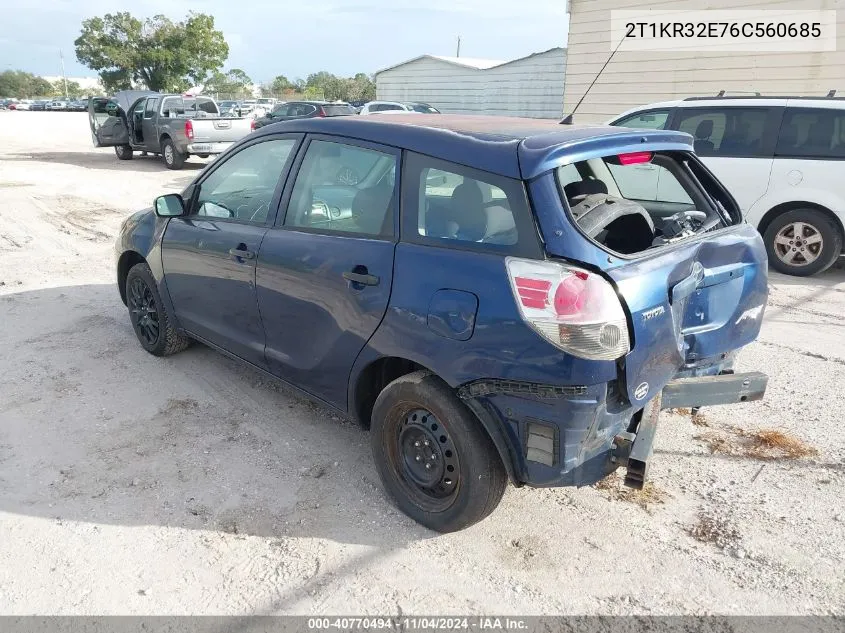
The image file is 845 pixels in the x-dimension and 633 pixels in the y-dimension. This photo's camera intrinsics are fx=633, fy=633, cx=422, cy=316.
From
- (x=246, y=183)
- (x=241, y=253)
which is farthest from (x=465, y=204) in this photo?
(x=246, y=183)

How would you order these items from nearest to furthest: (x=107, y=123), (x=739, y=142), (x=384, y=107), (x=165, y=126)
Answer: (x=739, y=142) → (x=165, y=126) → (x=107, y=123) → (x=384, y=107)

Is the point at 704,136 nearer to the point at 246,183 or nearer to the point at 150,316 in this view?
the point at 246,183

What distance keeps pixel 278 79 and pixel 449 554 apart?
3576 inches

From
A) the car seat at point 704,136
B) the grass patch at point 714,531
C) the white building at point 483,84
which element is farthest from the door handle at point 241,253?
the white building at point 483,84

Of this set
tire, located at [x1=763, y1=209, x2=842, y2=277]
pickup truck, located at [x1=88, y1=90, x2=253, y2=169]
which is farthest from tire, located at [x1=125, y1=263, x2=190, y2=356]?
pickup truck, located at [x1=88, y1=90, x2=253, y2=169]

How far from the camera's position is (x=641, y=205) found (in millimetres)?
3494

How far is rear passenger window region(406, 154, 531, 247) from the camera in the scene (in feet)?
8.05

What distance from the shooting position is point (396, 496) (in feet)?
9.84

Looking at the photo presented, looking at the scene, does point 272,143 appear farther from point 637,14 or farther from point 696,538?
point 637,14

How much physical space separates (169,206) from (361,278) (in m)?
1.83

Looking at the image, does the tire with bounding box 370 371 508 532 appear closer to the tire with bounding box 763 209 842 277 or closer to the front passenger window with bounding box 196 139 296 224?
the front passenger window with bounding box 196 139 296 224

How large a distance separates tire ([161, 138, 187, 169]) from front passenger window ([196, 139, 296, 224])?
42.0ft

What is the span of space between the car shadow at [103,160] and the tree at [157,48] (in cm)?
2142

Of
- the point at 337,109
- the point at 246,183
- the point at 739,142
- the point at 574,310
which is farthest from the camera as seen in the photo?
the point at 337,109
